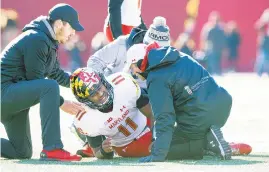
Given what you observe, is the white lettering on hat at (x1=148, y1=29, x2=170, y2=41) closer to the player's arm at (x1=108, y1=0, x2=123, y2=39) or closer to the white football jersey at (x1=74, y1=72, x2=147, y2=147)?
the player's arm at (x1=108, y1=0, x2=123, y2=39)

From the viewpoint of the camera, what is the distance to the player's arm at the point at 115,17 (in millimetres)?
10828

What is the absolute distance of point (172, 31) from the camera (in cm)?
3847

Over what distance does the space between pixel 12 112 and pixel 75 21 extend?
1.06 metres

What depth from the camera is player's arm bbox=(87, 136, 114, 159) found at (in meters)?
8.95

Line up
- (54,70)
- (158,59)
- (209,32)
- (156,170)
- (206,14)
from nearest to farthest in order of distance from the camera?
(156,170)
(158,59)
(54,70)
(209,32)
(206,14)

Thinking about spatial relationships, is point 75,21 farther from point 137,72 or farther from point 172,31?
point 172,31

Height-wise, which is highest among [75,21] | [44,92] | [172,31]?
[75,21]

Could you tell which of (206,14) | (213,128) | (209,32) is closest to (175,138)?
(213,128)

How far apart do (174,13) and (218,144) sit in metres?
30.3

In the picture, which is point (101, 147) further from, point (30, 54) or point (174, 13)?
point (174, 13)

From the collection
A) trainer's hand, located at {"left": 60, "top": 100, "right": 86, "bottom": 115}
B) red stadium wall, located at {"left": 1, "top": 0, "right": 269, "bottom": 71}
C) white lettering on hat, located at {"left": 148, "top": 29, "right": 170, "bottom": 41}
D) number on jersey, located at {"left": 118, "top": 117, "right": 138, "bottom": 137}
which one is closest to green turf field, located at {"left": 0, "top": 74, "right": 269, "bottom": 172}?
number on jersey, located at {"left": 118, "top": 117, "right": 138, "bottom": 137}

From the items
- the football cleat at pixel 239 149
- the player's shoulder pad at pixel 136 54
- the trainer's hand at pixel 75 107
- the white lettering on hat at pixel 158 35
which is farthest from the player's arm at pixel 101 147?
the white lettering on hat at pixel 158 35

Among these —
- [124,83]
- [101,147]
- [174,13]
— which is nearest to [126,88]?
[124,83]

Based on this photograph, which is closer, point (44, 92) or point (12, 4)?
point (44, 92)
